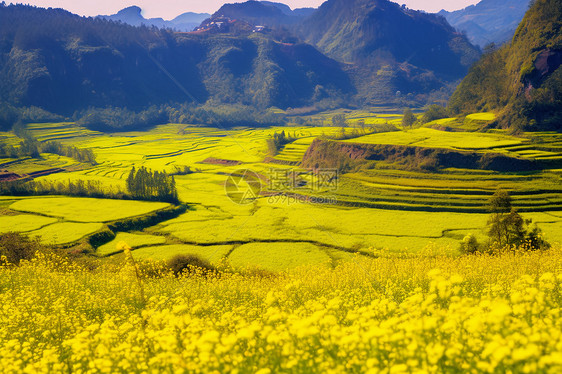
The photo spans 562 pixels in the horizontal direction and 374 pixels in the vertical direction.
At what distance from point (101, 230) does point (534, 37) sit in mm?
78406

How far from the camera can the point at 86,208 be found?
138 feet

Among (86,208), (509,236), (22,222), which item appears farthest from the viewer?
(86,208)

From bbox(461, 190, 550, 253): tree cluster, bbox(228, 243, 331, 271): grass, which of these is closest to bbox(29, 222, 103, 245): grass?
bbox(228, 243, 331, 271): grass

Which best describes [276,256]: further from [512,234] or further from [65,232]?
[65,232]

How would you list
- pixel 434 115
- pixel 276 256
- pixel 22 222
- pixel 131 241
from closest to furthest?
pixel 276 256 → pixel 131 241 → pixel 22 222 → pixel 434 115

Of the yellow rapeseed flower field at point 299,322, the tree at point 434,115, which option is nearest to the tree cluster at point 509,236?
the yellow rapeseed flower field at point 299,322

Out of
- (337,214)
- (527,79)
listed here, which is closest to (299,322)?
(337,214)

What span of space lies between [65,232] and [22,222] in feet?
21.3

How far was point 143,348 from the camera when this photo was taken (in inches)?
283

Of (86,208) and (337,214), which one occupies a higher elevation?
(86,208)

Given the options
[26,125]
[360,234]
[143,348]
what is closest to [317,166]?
[360,234]

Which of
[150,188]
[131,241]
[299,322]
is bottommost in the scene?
[131,241]

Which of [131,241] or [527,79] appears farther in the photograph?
[527,79]

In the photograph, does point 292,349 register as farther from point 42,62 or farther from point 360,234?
point 42,62
